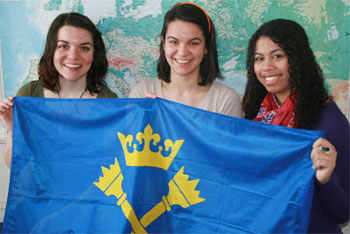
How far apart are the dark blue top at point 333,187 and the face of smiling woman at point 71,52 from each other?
140 centimetres

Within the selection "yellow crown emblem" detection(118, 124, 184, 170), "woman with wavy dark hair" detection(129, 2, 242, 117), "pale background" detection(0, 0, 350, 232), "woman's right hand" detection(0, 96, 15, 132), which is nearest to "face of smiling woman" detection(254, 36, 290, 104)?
"woman with wavy dark hair" detection(129, 2, 242, 117)

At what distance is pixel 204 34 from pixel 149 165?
0.86 metres

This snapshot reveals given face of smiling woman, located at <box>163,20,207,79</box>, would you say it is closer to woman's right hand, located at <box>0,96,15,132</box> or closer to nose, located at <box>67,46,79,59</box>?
nose, located at <box>67,46,79,59</box>

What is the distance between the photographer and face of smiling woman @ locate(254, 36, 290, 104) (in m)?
1.60

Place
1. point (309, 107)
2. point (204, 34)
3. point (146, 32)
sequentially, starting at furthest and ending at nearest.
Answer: point (146, 32), point (204, 34), point (309, 107)

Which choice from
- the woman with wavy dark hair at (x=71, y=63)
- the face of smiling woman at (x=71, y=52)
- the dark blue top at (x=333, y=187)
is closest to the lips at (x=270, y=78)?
the dark blue top at (x=333, y=187)

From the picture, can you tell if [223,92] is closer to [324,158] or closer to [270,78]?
[270,78]

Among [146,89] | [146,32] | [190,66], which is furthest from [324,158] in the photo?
[146,32]

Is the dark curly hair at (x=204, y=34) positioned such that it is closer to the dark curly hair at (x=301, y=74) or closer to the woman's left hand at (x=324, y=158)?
the dark curly hair at (x=301, y=74)

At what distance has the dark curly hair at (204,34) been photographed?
6.21 ft

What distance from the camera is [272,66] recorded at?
1614mm

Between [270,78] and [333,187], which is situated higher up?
[270,78]

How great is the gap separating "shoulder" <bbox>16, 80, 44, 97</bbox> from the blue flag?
11.8 inches

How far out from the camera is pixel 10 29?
2.58 m
